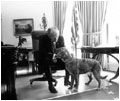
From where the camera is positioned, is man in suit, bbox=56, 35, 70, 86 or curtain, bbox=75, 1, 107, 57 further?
curtain, bbox=75, 1, 107, 57

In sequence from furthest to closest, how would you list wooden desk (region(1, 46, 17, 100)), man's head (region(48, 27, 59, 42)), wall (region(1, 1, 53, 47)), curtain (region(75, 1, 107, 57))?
curtain (region(75, 1, 107, 57)) → man's head (region(48, 27, 59, 42)) → wall (region(1, 1, 53, 47)) → wooden desk (region(1, 46, 17, 100))

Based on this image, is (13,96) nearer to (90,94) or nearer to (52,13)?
(90,94)

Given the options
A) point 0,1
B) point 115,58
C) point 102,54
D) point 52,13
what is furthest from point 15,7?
point 115,58

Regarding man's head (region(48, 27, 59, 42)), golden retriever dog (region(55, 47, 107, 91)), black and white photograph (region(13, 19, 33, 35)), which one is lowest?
golden retriever dog (region(55, 47, 107, 91))

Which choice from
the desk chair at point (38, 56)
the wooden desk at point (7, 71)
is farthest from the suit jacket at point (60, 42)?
the wooden desk at point (7, 71)

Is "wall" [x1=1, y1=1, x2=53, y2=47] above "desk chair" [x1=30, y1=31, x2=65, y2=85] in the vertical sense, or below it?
above

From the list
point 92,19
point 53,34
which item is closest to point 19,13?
point 53,34

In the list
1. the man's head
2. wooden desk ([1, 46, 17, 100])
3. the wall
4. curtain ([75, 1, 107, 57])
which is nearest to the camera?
wooden desk ([1, 46, 17, 100])

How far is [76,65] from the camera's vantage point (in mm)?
2105

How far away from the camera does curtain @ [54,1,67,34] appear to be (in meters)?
2.11

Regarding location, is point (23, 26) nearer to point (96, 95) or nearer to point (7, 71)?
point (7, 71)

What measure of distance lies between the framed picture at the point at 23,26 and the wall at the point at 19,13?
4 cm

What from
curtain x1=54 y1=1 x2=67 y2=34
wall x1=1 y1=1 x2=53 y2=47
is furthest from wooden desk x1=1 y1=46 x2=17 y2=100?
curtain x1=54 y1=1 x2=67 y2=34

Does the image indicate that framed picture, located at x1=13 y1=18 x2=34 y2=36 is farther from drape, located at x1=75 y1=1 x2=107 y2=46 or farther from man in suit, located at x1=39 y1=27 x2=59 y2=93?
drape, located at x1=75 y1=1 x2=107 y2=46
